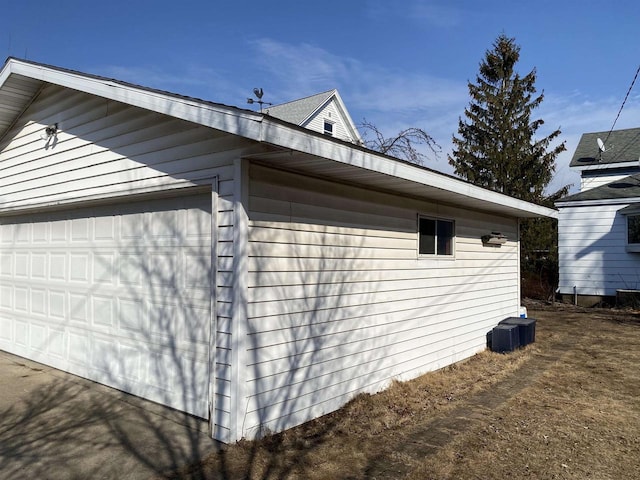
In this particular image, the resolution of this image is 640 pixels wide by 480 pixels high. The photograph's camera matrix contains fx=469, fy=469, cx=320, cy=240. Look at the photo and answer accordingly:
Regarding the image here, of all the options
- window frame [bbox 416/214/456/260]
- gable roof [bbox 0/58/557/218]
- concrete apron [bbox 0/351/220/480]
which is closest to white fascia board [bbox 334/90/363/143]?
window frame [bbox 416/214/456/260]

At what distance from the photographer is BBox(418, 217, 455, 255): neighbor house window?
663 cm

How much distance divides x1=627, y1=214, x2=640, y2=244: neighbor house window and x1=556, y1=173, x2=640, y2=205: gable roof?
27.2 inches

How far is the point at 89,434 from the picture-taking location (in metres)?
4.14

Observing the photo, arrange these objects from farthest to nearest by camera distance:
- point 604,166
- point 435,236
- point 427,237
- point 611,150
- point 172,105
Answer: point 611,150
point 604,166
point 435,236
point 427,237
point 172,105

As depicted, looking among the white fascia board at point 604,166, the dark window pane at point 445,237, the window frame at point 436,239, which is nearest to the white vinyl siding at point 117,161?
the window frame at point 436,239

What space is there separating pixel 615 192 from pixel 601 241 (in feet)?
5.47

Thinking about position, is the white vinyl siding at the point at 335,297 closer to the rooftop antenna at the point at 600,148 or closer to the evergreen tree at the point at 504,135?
the rooftop antenna at the point at 600,148

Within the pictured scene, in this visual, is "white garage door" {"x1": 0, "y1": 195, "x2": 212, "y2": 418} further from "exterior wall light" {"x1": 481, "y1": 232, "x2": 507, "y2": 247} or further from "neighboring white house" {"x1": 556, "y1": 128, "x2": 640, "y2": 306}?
"neighboring white house" {"x1": 556, "y1": 128, "x2": 640, "y2": 306}

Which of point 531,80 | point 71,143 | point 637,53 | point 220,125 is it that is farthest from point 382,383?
point 531,80

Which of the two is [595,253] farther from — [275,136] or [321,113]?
[275,136]

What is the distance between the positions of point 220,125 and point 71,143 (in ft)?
11.2

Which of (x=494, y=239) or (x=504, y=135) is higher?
(x=504, y=135)

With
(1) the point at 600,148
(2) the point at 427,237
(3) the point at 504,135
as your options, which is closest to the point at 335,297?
(2) the point at 427,237

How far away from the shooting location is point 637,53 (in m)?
8.52
